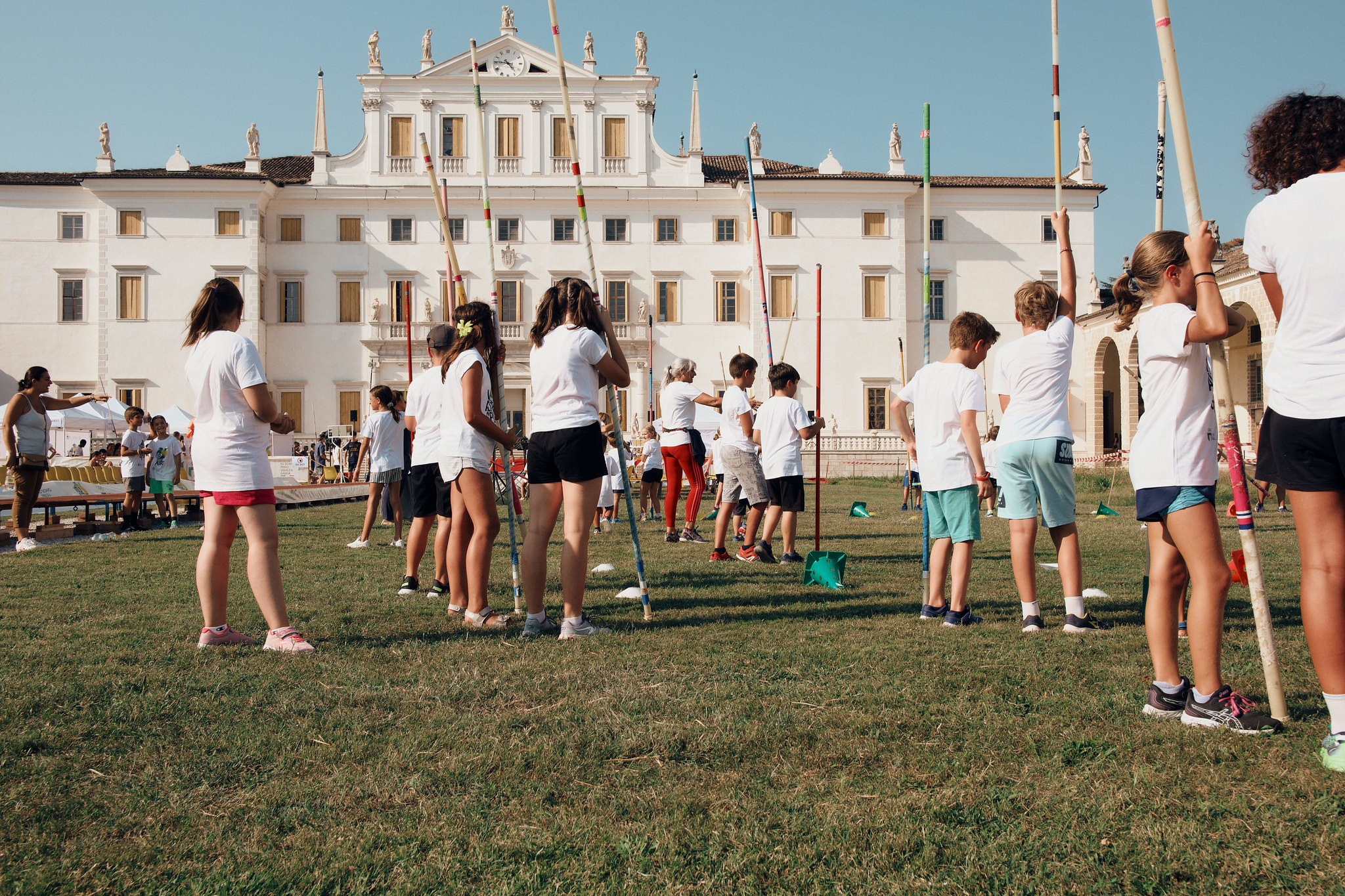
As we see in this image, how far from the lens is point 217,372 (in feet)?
15.8

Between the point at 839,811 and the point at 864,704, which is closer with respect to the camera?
the point at 839,811

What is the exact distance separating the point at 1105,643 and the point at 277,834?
384 cm

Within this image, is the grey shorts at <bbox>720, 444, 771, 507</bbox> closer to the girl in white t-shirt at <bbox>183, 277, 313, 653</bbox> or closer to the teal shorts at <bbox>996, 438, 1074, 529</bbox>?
the teal shorts at <bbox>996, 438, 1074, 529</bbox>

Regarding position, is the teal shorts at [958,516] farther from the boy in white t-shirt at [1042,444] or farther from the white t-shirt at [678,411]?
the white t-shirt at [678,411]

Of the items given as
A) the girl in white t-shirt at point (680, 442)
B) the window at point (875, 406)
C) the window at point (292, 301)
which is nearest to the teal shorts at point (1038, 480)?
the girl in white t-shirt at point (680, 442)

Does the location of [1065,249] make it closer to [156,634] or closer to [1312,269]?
[1312,269]

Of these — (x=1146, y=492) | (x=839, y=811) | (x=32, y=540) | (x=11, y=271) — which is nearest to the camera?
(x=839, y=811)

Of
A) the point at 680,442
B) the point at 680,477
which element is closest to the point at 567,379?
the point at 680,442

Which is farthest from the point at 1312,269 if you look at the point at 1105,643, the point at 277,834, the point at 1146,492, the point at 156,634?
the point at 156,634

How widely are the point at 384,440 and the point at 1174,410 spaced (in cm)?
847

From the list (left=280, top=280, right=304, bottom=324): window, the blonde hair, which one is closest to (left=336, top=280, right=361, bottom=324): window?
(left=280, top=280, right=304, bottom=324): window

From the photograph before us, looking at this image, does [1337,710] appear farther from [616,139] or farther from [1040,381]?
[616,139]

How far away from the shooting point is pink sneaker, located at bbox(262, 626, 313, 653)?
15.6 ft

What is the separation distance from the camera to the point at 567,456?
16.6 feet
